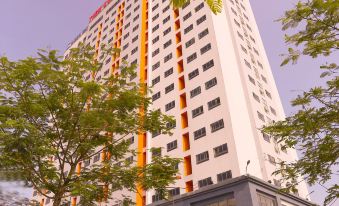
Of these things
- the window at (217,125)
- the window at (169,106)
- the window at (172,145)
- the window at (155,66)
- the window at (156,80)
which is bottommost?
the window at (172,145)

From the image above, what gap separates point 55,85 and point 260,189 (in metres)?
21.9

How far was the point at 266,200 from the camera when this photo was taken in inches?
1139

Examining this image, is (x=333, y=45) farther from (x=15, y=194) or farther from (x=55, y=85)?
(x=15, y=194)

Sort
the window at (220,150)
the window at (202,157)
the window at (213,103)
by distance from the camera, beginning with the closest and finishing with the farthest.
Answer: the window at (220,150), the window at (202,157), the window at (213,103)

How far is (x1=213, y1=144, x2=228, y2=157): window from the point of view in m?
31.2

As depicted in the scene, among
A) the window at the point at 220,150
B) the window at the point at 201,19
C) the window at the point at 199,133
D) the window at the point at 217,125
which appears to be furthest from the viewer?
the window at the point at 201,19

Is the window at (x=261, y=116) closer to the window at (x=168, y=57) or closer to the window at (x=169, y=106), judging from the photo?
the window at (x=169, y=106)

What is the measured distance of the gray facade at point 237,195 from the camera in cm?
2748

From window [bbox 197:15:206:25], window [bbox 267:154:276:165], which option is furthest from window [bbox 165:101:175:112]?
window [bbox 267:154:276:165]

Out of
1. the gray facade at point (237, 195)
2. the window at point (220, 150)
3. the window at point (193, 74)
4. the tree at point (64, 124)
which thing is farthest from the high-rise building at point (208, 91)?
the tree at point (64, 124)

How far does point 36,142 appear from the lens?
41.1ft

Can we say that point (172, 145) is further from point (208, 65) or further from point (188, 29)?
point (188, 29)

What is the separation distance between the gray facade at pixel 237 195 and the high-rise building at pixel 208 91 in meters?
1.09

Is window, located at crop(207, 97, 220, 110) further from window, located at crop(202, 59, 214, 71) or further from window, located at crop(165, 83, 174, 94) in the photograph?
window, located at crop(165, 83, 174, 94)
